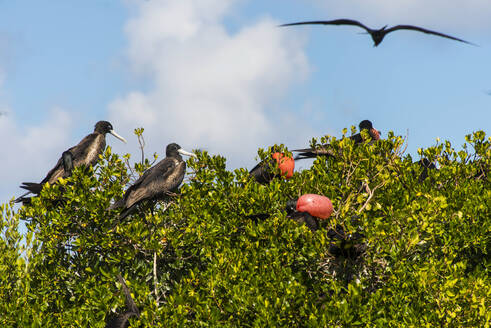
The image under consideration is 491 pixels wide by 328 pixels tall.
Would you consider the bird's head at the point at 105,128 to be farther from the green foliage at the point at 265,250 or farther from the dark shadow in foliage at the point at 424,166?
the dark shadow in foliage at the point at 424,166

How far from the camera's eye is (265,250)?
10047 millimetres

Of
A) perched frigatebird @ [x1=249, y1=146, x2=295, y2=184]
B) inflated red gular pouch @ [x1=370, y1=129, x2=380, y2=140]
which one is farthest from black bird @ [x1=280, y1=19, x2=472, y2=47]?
inflated red gular pouch @ [x1=370, y1=129, x2=380, y2=140]

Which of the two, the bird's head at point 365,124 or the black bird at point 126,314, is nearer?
the black bird at point 126,314

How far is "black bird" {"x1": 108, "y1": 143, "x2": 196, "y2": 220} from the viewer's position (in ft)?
39.2

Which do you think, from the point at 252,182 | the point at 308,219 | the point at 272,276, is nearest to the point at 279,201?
the point at 252,182

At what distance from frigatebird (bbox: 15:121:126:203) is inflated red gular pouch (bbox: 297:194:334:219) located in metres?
6.16

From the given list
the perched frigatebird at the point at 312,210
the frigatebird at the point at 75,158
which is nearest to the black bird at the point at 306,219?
the perched frigatebird at the point at 312,210

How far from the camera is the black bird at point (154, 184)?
1195 cm

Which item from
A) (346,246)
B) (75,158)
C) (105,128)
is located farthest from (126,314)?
(105,128)

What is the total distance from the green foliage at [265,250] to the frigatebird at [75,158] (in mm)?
829

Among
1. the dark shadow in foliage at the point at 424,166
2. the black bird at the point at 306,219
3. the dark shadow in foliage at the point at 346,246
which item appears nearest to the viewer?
the dark shadow in foliage at the point at 346,246

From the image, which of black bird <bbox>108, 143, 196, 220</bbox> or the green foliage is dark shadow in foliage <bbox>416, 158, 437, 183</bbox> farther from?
black bird <bbox>108, 143, 196, 220</bbox>

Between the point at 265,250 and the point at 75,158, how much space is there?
259 inches

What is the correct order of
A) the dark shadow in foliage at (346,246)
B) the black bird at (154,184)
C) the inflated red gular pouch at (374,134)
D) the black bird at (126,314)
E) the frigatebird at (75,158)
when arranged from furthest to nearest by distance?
the inflated red gular pouch at (374,134), the frigatebird at (75,158), the black bird at (154,184), the dark shadow in foliage at (346,246), the black bird at (126,314)
